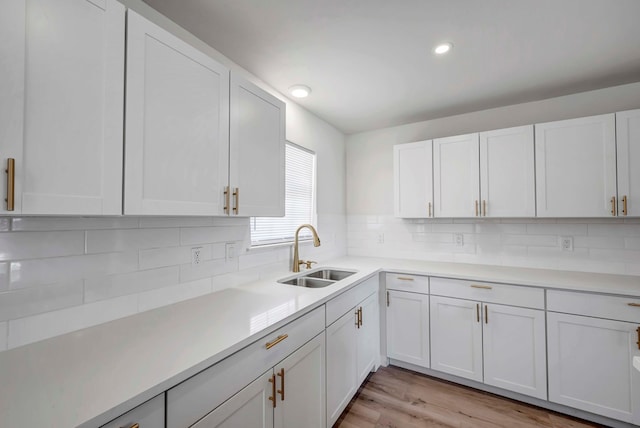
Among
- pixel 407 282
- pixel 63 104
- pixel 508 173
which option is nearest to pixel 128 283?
pixel 63 104

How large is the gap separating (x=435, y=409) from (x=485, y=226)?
1.67 meters

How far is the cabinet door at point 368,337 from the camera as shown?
7.22 feet

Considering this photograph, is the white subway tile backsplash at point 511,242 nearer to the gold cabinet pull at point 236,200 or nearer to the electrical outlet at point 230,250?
the electrical outlet at point 230,250

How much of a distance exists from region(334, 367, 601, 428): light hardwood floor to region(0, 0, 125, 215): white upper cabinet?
2.03m

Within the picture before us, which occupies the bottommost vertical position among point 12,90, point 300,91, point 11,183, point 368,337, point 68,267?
point 368,337

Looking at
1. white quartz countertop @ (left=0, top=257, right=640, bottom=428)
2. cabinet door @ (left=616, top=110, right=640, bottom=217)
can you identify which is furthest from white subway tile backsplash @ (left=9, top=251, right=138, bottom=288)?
cabinet door @ (left=616, top=110, right=640, bottom=217)

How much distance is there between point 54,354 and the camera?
0.98 m

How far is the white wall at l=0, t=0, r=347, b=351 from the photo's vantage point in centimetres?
103

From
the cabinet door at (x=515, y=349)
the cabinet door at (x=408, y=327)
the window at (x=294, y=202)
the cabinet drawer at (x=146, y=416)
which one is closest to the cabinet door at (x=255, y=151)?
the window at (x=294, y=202)

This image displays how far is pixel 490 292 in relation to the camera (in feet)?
7.23

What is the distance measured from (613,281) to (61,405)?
3045 mm

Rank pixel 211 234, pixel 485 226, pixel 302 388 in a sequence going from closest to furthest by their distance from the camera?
pixel 302 388 < pixel 211 234 < pixel 485 226

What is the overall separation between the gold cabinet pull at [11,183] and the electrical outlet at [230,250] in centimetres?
114

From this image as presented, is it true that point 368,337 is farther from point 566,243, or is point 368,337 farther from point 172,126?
point 172,126
